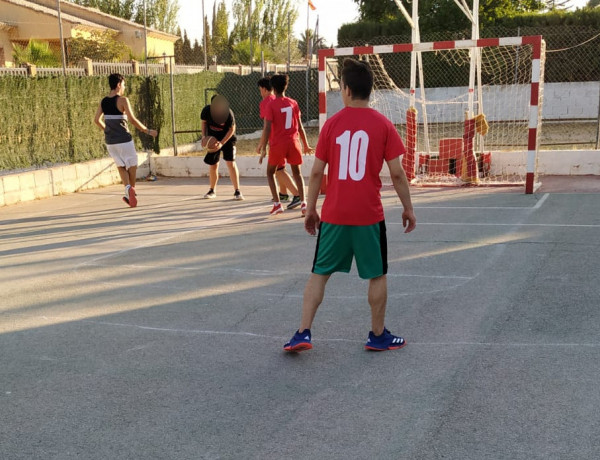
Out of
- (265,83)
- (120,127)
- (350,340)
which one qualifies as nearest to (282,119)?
(265,83)

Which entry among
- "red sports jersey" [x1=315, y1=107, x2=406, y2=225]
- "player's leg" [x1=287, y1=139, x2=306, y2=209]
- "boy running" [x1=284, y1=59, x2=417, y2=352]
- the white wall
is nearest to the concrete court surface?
"boy running" [x1=284, y1=59, x2=417, y2=352]

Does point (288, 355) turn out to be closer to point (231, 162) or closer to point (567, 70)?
point (231, 162)

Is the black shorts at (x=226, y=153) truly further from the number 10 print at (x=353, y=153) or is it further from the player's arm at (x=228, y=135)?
Result: the number 10 print at (x=353, y=153)

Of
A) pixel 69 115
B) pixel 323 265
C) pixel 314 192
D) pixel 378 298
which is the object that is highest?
pixel 69 115

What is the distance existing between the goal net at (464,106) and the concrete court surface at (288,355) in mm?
3844

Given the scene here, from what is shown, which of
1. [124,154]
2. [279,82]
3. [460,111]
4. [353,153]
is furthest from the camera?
[460,111]

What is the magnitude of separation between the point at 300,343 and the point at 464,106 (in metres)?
23.0

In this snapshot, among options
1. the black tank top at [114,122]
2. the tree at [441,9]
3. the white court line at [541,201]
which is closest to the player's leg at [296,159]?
the black tank top at [114,122]

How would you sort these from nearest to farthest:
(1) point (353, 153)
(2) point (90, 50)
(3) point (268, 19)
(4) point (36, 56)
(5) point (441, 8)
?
(1) point (353, 153), (4) point (36, 56), (5) point (441, 8), (2) point (90, 50), (3) point (268, 19)

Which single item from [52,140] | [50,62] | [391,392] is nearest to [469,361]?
[391,392]

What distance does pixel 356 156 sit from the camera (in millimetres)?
4715

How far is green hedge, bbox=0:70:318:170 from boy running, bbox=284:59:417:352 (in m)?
9.11

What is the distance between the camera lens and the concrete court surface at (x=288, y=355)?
373 centimetres

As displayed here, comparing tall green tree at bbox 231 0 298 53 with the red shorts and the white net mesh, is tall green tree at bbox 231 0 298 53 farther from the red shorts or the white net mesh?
the red shorts
